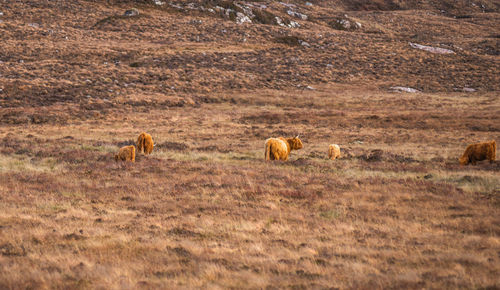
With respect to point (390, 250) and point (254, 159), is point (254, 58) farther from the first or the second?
point (390, 250)

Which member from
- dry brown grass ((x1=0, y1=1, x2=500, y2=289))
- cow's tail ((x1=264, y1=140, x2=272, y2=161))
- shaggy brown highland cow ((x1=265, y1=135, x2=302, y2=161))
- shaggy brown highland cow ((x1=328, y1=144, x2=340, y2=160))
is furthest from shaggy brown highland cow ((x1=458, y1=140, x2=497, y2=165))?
cow's tail ((x1=264, y1=140, x2=272, y2=161))

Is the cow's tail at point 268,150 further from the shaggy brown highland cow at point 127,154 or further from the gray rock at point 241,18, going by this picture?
the gray rock at point 241,18

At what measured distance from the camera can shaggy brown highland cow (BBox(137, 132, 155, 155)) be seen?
68.9ft

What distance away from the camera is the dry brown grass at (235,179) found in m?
7.60

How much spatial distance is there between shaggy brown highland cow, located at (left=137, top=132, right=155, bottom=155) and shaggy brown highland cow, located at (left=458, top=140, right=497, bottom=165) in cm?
1401

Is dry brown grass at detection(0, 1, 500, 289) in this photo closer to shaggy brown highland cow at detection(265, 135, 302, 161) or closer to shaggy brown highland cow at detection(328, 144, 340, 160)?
shaggy brown highland cow at detection(328, 144, 340, 160)

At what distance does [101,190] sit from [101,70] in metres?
39.8

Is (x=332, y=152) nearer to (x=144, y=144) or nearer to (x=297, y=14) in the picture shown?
(x=144, y=144)

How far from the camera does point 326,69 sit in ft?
196

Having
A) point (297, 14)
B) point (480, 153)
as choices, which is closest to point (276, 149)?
point (480, 153)

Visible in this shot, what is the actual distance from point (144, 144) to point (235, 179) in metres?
7.60

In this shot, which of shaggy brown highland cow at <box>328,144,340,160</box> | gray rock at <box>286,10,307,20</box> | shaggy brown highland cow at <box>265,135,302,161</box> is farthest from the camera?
gray rock at <box>286,10,307,20</box>

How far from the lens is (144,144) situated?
69.6 ft

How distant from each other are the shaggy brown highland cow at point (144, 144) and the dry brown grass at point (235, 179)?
2.47 feet
